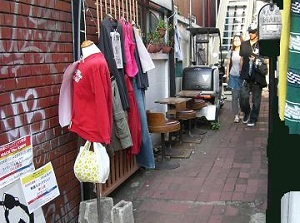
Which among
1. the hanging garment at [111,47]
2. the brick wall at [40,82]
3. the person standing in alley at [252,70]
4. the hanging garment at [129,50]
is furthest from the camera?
the person standing in alley at [252,70]

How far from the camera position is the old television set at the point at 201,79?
9424mm

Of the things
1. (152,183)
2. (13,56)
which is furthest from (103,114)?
(152,183)

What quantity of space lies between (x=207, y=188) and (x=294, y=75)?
362cm

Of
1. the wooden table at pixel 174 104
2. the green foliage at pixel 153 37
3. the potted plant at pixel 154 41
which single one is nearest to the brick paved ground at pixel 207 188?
the wooden table at pixel 174 104

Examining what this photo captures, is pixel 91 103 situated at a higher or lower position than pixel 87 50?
lower

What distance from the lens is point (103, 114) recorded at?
3.78 meters

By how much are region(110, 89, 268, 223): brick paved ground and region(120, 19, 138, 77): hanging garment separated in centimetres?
161

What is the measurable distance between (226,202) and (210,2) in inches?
595

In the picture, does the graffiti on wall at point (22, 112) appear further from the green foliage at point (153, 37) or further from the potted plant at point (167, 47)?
the potted plant at point (167, 47)

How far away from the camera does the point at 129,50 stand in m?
5.02

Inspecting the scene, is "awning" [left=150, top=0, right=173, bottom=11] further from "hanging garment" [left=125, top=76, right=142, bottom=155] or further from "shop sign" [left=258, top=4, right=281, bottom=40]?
"shop sign" [left=258, top=4, right=281, bottom=40]

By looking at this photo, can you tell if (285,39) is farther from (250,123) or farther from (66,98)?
(250,123)

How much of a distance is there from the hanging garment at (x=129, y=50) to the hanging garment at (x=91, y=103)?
45.0 inches

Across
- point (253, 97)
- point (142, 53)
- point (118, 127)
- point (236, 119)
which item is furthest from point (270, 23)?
point (236, 119)
